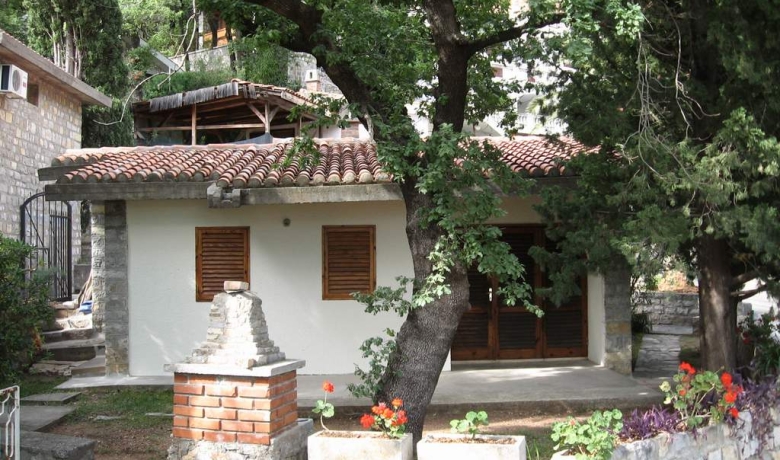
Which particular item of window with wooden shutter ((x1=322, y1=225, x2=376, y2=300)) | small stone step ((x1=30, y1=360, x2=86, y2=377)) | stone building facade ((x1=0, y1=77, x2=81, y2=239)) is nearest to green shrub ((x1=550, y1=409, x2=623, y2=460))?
window with wooden shutter ((x1=322, y1=225, x2=376, y2=300))

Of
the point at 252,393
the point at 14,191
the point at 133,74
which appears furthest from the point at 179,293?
the point at 133,74

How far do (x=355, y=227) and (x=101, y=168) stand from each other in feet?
11.4

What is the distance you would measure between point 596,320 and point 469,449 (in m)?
6.49

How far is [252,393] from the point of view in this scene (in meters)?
4.84

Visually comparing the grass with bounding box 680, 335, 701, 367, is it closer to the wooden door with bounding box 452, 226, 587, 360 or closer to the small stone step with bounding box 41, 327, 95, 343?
the wooden door with bounding box 452, 226, 587, 360

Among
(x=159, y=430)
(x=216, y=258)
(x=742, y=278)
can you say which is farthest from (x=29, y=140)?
(x=742, y=278)

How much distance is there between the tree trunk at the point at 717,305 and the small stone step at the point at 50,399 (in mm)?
7311

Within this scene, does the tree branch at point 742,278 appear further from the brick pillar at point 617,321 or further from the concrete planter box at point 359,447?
the concrete planter box at point 359,447

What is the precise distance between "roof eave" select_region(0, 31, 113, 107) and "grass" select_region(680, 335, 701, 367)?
11390 millimetres

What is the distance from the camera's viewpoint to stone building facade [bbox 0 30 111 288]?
39.8ft

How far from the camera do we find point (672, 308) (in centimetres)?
1636

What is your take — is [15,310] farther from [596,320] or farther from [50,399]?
[596,320]

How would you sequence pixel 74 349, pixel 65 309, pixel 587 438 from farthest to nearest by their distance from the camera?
pixel 65 309 → pixel 74 349 → pixel 587 438

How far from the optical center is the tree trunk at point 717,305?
7449mm
